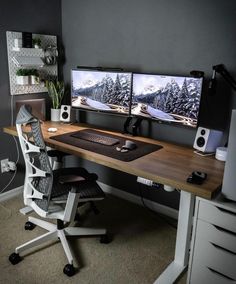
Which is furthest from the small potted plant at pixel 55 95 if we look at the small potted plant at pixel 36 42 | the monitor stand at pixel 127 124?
the monitor stand at pixel 127 124

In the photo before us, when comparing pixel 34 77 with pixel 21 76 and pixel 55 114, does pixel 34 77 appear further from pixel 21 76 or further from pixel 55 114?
pixel 55 114

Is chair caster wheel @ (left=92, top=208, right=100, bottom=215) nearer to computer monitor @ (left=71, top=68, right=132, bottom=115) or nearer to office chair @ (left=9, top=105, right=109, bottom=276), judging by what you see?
office chair @ (left=9, top=105, right=109, bottom=276)

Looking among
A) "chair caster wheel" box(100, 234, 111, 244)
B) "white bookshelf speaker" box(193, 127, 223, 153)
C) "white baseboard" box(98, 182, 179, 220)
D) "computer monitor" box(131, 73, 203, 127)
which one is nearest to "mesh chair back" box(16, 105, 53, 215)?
"chair caster wheel" box(100, 234, 111, 244)

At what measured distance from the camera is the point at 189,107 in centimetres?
198

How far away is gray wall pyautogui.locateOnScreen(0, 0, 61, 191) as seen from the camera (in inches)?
94.1

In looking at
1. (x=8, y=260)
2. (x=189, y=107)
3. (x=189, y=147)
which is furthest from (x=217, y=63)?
(x=8, y=260)

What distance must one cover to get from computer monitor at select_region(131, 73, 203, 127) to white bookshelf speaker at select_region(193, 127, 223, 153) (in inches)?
3.1

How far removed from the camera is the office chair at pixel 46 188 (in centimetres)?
166

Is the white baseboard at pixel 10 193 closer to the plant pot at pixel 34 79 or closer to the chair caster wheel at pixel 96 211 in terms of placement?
the chair caster wheel at pixel 96 211

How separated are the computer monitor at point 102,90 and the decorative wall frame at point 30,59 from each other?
0.39m

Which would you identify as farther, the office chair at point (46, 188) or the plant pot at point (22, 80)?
the plant pot at point (22, 80)

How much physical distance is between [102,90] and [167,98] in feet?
1.99

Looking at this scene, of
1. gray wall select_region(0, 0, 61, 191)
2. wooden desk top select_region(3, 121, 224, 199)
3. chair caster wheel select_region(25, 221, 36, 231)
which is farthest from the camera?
gray wall select_region(0, 0, 61, 191)

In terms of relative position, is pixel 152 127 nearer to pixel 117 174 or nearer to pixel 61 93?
pixel 117 174
